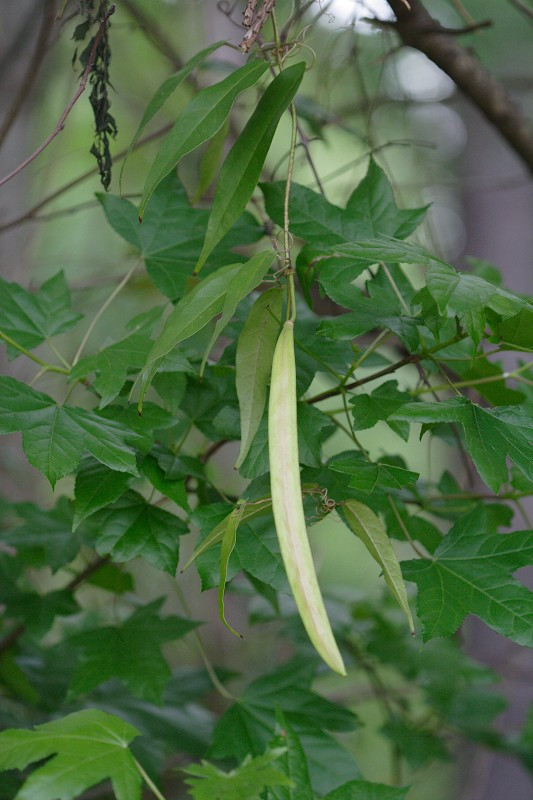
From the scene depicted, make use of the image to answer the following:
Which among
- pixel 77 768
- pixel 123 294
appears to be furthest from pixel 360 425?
pixel 123 294

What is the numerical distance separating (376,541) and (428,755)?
871 millimetres

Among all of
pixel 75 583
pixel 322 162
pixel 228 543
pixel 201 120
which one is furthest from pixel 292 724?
pixel 322 162

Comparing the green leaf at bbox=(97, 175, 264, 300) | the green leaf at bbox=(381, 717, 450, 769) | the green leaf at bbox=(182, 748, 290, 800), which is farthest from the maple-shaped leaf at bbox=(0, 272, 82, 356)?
the green leaf at bbox=(381, 717, 450, 769)

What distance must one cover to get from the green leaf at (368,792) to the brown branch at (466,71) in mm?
734

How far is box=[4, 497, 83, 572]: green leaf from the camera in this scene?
920mm

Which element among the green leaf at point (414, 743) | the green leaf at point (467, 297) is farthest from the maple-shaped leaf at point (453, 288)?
the green leaf at point (414, 743)

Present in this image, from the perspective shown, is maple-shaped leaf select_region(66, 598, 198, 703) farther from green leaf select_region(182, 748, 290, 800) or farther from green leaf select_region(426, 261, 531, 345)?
green leaf select_region(426, 261, 531, 345)

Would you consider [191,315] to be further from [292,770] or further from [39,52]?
[39,52]

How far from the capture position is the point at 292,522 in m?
0.42

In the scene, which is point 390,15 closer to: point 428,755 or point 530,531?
point 530,531

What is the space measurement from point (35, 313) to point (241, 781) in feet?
1.62

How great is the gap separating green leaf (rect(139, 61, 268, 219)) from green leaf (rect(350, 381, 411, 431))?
0.26m

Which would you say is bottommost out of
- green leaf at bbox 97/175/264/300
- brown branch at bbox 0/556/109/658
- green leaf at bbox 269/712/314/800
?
green leaf at bbox 269/712/314/800

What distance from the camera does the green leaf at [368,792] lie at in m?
0.59
